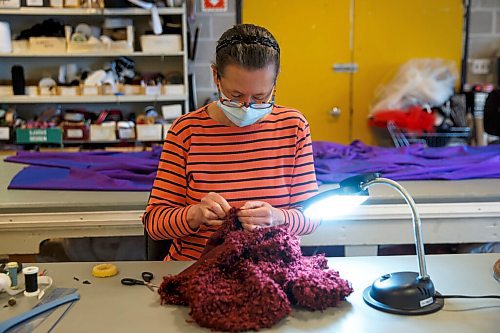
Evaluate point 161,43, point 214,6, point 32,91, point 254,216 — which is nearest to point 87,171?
point 254,216

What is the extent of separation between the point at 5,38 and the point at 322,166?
103 inches

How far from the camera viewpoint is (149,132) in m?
4.13

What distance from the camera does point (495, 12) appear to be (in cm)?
452

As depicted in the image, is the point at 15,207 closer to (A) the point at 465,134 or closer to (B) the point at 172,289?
(B) the point at 172,289

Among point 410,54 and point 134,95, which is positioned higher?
point 410,54

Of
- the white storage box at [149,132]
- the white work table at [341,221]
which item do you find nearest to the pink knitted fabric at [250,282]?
the white work table at [341,221]

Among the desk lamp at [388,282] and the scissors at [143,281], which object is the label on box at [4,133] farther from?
the desk lamp at [388,282]

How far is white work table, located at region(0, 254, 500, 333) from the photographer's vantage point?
3.60ft

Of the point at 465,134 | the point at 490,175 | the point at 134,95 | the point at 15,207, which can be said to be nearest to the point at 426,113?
the point at 465,134

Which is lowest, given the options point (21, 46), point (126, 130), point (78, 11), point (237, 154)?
point (126, 130)

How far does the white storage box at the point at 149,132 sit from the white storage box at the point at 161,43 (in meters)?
0.53

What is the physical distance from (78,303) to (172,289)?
0.65ft

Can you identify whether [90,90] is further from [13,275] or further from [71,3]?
[13,275]

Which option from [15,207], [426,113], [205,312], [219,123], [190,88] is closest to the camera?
[205,312]
